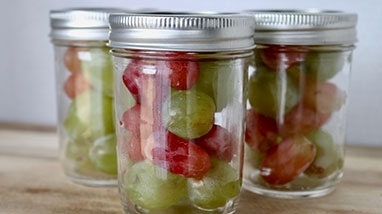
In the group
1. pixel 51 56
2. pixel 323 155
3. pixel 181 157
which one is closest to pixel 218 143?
pixel 181 157

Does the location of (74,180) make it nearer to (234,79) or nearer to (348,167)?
(234,79)

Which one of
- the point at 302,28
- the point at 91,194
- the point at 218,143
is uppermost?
the point at 302,28

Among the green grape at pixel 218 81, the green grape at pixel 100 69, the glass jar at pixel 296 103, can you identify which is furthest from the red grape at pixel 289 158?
the green grape at pixel 100 69

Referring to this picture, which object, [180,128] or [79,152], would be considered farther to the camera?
[79,152]

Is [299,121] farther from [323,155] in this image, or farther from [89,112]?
[89,112]

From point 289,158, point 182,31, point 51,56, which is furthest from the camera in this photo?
point 51,56

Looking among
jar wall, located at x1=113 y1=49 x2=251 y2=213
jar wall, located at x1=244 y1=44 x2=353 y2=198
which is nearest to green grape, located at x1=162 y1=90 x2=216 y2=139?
jar wall, located at x1=113 y1=49 x2=251 y2=213
